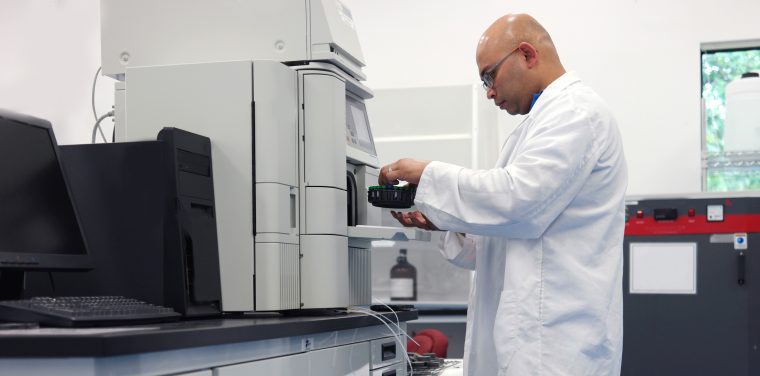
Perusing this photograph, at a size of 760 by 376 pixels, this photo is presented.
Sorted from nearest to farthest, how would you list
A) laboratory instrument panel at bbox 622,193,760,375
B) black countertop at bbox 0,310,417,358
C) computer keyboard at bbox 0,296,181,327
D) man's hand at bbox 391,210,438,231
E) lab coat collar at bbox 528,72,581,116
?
black countertop at bbox 0,310,417,358 < computer keyboard at bbox 0,296,181,327 < lab coat collar at bbox 528,72,581,116 < man's hand at bbox 391,210,438,231 < laboratory instrument panel at bbox 622,193,760,375

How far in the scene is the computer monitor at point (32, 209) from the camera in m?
1.22

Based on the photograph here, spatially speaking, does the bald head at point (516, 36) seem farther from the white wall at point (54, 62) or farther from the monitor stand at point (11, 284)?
the white wall at point (54, 62)

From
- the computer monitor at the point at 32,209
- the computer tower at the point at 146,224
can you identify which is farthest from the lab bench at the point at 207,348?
the computer monitor at the point at 32,209

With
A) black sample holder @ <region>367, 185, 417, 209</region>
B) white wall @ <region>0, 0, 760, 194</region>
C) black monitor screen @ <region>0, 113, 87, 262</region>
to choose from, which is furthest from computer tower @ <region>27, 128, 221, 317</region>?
white wall @ <region>0, 0, 760, 194</region>

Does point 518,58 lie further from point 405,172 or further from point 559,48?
point 559,48

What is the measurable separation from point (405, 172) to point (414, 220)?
0.74 feet

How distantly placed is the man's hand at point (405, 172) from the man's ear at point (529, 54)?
12.6 inches

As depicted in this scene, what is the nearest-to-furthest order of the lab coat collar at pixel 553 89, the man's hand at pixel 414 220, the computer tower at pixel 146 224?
the computer tower at pixel 146 224
the lab coat collar at pixel 553 89
the man's hand at pixel 414 220

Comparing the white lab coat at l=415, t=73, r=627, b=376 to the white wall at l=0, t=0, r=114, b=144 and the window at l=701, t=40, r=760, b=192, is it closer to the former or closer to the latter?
the window at l=701, t=40, r=760, b=192

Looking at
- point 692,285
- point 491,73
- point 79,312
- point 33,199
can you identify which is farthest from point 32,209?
point 692,285

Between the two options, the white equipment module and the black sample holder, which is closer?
the white equipment module

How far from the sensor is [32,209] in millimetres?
1272

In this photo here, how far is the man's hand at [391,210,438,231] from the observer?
5.99ft

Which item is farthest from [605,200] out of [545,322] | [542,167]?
[545,322]
